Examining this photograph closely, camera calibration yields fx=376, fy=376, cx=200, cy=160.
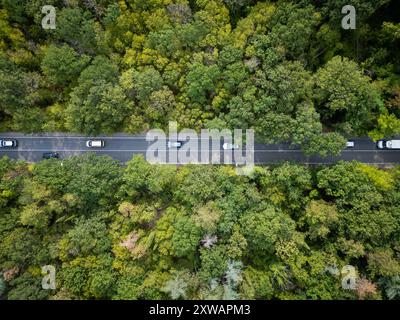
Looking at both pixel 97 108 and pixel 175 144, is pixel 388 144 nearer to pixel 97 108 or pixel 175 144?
pixel 175 144

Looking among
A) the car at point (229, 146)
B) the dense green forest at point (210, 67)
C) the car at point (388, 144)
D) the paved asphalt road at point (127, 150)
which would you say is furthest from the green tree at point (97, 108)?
the car at point (388, 144)

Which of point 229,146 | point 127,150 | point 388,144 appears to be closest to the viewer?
point 229,146

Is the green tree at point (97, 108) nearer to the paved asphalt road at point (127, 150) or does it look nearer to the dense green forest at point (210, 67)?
the dense green forest at point (210, 67)

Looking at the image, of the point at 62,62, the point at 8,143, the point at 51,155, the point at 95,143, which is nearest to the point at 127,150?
the point at 95,143

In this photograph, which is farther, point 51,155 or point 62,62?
point 51,155

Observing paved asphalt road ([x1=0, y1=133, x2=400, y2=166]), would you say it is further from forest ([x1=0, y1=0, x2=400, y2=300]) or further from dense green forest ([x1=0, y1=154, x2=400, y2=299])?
dense green forest ([x1=0, y1=154, x2=400, y2=299])

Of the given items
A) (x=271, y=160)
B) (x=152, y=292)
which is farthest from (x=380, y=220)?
(x=152, y=292)

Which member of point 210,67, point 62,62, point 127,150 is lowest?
point 127,150

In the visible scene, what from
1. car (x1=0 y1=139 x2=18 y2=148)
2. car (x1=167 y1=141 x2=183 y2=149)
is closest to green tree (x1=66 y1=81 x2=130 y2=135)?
car (x1=167 y1=141 x2=183 y2=149)
